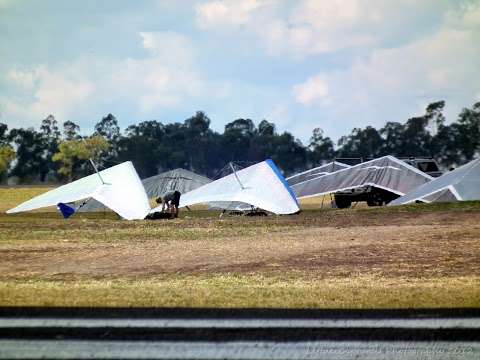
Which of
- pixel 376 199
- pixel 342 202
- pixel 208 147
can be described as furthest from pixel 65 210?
pixel 208 147

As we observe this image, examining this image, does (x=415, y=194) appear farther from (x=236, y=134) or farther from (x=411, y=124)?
(x=236, y=134)

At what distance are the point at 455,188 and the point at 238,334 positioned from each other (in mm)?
24362

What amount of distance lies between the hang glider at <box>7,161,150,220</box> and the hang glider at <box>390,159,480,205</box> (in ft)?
39.4

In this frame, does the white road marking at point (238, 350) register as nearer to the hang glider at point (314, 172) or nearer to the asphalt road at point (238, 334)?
the asphalt road at point (238, 334)

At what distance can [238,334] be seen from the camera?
17.5 feet

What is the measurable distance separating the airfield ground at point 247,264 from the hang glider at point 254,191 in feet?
18.4

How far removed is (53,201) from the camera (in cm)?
2619

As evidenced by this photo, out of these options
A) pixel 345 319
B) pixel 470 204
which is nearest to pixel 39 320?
pixel 345 319

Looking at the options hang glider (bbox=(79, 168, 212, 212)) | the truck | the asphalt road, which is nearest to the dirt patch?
the asphalt road

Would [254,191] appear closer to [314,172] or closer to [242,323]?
[314,172]

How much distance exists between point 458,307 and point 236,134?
10153 centimetres

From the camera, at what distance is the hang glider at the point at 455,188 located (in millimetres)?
27422

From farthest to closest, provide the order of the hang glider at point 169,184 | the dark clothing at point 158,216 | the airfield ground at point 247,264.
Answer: the hang glider at point 169,184 → the dark clothing at point 158,216 → the airfield ground at point 247,264

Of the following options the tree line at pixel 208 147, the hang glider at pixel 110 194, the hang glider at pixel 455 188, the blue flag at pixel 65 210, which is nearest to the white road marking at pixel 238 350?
the hang glider at pixel 110 194
